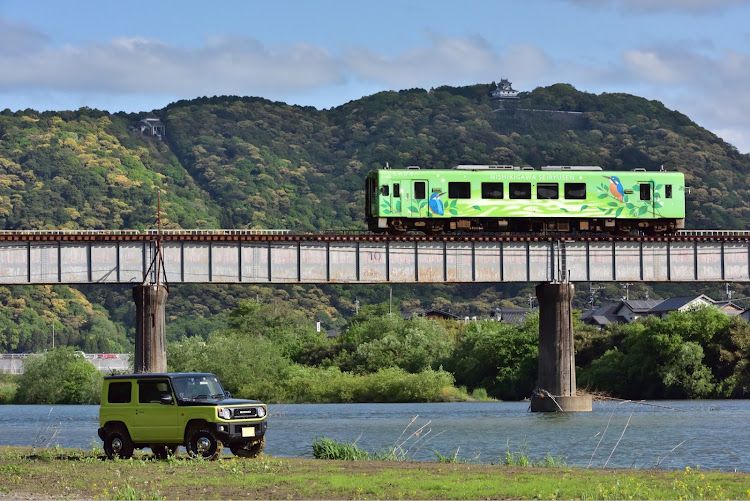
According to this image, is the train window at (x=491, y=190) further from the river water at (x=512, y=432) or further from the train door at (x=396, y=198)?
the river water at (x=512, y=432)

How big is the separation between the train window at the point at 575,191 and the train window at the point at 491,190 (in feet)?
12.9

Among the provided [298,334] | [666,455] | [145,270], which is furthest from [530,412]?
[298,334]

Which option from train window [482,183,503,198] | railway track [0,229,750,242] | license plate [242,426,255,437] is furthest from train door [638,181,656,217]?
license plate [242,426,255,437]

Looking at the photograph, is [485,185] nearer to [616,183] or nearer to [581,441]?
[616,183]

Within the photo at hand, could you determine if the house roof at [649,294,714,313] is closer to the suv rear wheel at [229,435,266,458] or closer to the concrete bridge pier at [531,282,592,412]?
the concrete bridge pier at [531,282,592,412]

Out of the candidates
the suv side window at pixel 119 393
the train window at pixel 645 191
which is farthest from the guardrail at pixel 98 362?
the suv side window at pixel 119 393

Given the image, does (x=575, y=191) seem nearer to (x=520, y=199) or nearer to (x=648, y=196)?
(x=520, y=199)

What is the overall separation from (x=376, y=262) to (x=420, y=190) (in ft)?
17.0

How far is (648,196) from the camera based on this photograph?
73.7 m

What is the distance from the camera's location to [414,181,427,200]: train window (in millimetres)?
71062

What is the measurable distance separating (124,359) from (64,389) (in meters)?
59.7

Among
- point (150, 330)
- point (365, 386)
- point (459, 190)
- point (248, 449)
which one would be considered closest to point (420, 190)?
point (459, 190)

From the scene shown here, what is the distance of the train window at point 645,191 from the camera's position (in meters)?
73.2

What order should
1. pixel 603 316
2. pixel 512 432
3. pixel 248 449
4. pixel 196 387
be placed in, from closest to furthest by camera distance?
1. pixel 248 449
2. pixel 196 387
3. pixel 512 432
4. pixel 603 316
